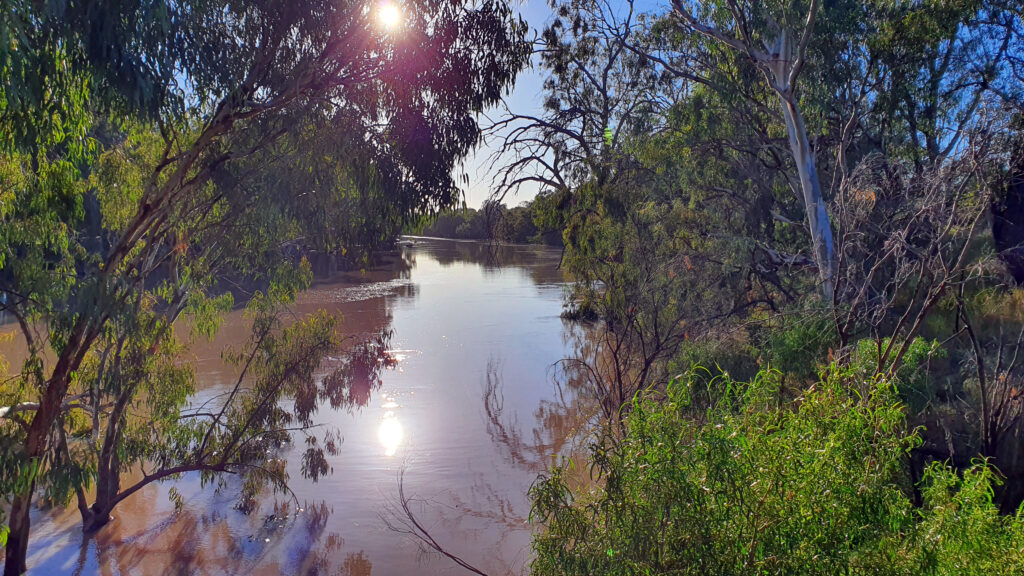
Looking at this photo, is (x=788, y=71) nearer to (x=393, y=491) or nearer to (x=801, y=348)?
(x=801, y=348)

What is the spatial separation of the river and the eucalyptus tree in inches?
28.9

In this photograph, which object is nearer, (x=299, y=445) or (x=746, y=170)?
(x=299, y=445)

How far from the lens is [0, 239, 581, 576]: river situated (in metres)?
5.79

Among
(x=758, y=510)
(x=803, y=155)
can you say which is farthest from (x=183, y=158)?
(x=803, y=155)

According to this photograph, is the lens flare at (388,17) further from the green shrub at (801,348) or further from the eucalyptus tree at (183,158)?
the green shrub at (801,348)

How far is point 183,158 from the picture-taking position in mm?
4504

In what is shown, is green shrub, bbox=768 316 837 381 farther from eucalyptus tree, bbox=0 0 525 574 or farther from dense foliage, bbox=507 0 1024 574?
eucalyptus tree, bbox=0 0 525 574

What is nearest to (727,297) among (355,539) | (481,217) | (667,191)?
(667,191)

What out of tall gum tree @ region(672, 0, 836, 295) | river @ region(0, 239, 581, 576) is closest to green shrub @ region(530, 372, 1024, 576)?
river @ region(0, 239, 581, 576)

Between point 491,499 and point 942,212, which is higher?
point 942,212

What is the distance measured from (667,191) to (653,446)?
26.2 feet

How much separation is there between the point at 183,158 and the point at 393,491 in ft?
13.8

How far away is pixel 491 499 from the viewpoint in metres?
7.00

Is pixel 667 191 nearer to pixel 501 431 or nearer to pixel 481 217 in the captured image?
pixel 481 217
